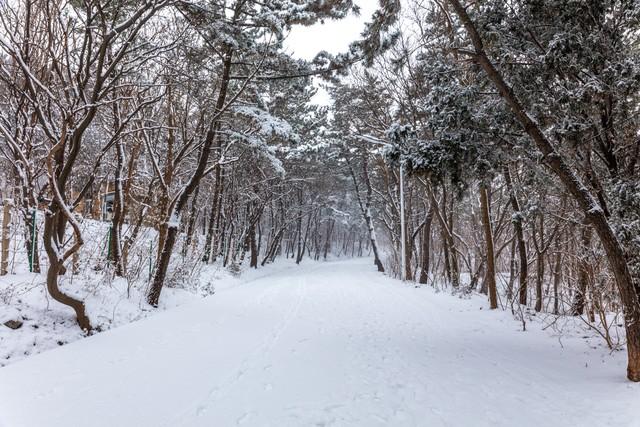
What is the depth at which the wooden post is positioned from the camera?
242 inches

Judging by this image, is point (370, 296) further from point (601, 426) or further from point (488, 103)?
point (601, 426)

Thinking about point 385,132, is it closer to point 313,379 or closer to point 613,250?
point 613,250

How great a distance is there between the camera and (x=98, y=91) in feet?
17.2

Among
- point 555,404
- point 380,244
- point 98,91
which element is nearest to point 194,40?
point 98,91

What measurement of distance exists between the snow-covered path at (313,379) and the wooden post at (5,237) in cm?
232

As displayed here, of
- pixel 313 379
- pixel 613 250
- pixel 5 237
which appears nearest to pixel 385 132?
pixel 613 250

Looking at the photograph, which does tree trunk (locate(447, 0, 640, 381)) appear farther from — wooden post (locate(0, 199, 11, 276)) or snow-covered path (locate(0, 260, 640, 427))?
wooden post (locate(0, 199, 11, 276))

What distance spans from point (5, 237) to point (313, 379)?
20.0 feet

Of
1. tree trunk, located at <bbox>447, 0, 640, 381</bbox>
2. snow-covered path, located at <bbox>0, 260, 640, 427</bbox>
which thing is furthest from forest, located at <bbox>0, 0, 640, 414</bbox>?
snow-covered path, located at <bbox>0, 260, 640, 427</bbox>

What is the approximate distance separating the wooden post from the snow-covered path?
232cm

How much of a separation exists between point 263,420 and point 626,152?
19.9ft

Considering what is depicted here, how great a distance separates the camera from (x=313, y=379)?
4121 millimetres

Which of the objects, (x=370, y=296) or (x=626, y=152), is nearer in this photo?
(x=626, y=152)

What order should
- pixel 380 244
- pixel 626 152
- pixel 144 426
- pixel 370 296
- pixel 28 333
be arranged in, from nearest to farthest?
pixel 144 426
pixel 28 333
pixel 626 152
pixel 370 296
pixel 380 244
